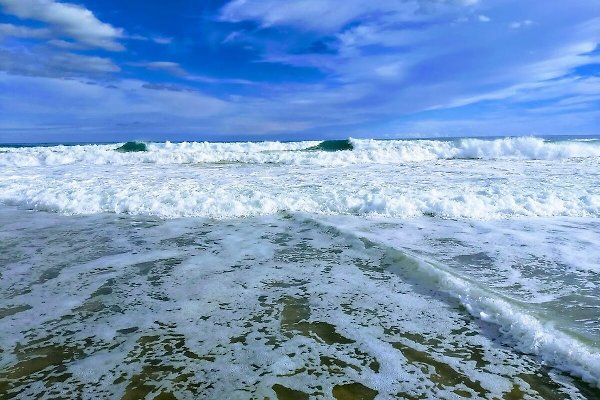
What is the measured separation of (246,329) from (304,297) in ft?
2.60

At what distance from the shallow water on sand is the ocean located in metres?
0.02

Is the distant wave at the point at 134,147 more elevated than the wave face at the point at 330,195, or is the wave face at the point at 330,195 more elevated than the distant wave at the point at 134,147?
the distant wave at the point at 134,147

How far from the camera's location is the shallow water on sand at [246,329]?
8.46 ft

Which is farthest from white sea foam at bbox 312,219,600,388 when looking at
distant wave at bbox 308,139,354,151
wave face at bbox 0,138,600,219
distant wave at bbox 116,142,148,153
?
distant wave at bbox 116,142,148,153

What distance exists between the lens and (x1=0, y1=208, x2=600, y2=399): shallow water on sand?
2580mm

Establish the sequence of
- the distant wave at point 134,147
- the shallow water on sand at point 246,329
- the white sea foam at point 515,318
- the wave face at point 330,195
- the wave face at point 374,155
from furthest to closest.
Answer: the distant wave at point 134,147 < the wave face at point 374,155 < the wave face at point 330,195 < the white sea foam at point 515,318 < the shallow water on sand at point 246,329

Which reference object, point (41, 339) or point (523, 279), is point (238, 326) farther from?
point (523, 279)

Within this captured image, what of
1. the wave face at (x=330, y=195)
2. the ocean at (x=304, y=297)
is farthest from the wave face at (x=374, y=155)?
the ocean at (x=304, y=297)

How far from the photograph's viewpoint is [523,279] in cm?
439

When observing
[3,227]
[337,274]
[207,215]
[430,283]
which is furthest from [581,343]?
[3,227]

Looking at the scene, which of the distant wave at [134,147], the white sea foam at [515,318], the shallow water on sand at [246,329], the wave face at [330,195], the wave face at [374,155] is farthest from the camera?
the distant wave at [134,147]

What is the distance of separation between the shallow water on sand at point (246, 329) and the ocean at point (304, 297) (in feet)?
0.05

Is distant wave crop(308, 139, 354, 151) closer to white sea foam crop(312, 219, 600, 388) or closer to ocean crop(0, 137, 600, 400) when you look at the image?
ocean crop(0, 137, 600, 400)

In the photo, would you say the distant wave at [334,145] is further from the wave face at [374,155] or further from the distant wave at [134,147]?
the distant wave at [134,147]
